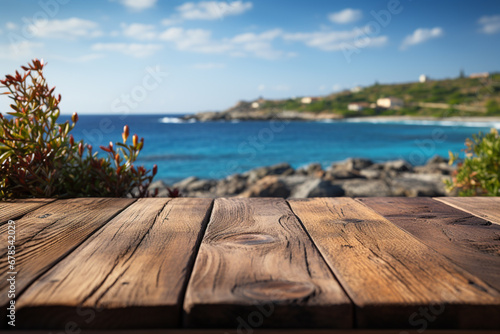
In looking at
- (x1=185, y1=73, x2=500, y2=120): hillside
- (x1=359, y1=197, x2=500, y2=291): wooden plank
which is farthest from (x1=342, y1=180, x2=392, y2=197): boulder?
(x1=185, y1=73, x2=500, y2=120): hillside

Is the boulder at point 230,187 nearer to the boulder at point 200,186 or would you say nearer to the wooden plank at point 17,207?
the boulder at point 200,186

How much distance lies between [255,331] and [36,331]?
409 millimetres

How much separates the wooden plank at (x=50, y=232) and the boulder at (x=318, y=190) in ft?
19.3

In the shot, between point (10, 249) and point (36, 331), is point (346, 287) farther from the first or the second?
point (10, 249)

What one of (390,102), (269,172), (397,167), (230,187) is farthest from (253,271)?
(390,102)

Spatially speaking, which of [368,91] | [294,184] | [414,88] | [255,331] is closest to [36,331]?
[255,331]

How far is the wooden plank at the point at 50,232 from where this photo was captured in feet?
2.70

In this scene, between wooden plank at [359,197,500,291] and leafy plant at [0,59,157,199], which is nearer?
wooden plank at [359,197,500,291]

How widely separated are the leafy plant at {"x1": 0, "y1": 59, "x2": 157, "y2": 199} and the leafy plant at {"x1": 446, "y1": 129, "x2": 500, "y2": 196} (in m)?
2.98

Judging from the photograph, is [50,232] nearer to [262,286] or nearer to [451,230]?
[262,286]

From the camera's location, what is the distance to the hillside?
5662cm

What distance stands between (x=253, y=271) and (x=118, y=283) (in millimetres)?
290

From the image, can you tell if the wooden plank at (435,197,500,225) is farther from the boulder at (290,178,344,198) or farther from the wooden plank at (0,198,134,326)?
the boulder at (290,178,344,198)

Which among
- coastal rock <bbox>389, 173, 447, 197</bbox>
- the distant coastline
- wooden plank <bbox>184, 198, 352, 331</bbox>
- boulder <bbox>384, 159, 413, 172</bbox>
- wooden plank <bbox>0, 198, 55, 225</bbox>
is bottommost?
the distant coastline
